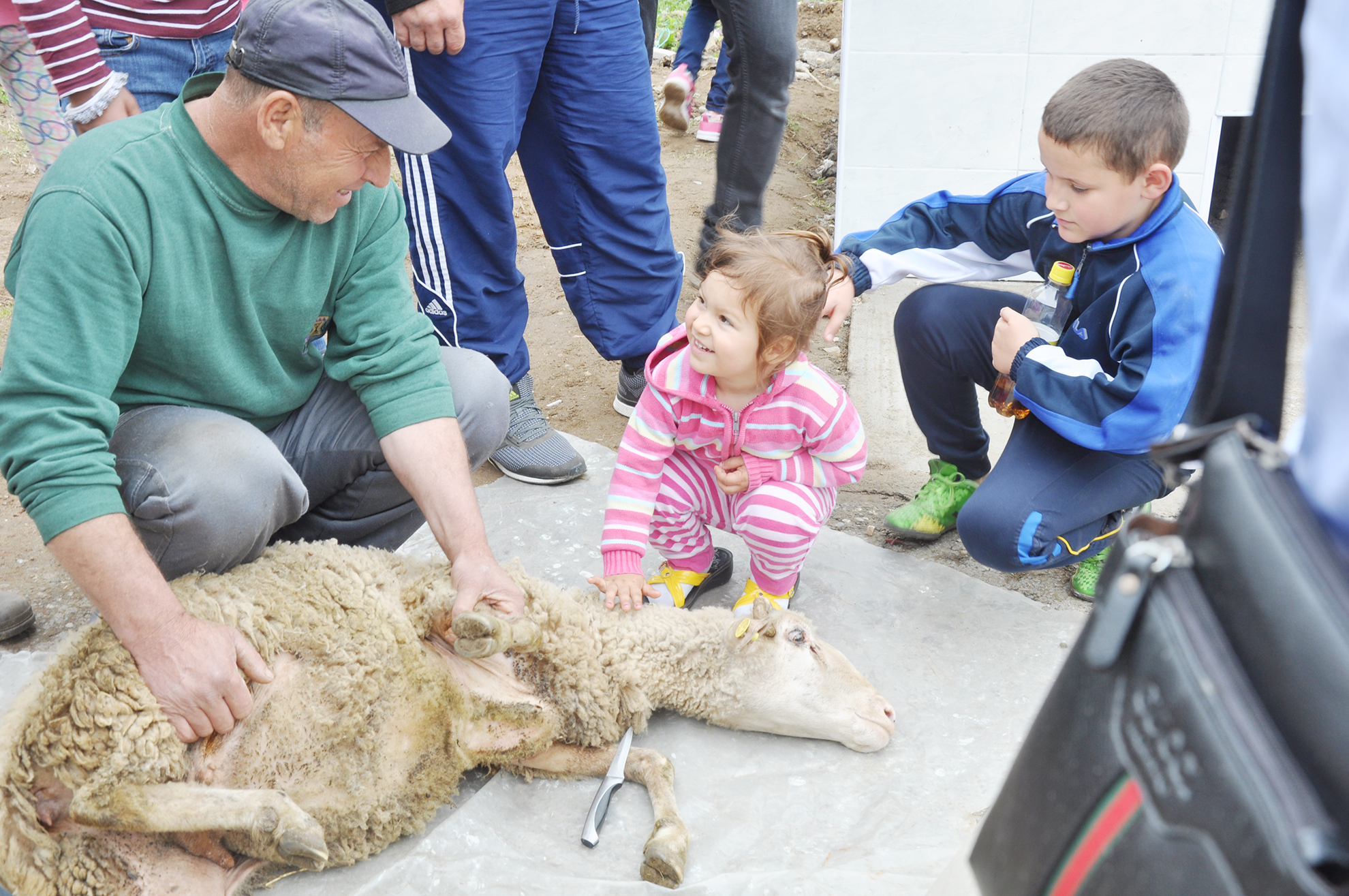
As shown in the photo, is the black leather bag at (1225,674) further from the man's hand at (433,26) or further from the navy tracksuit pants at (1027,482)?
the man's hand at (433,26)

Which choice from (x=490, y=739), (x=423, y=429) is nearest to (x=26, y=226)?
(x=423, y=429)

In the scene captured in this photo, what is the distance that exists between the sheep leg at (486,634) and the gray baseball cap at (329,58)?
3.07ft

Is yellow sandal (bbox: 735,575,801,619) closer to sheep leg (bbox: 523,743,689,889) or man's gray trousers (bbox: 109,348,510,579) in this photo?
sheep leg (bbox: 523,743,689,889)

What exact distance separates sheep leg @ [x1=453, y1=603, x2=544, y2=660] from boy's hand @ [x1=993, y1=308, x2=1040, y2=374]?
1.44m

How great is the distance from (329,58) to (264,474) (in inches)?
34.1

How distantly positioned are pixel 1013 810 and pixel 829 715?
122 cm

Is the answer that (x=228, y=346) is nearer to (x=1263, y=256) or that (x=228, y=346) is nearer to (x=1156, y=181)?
(x=1263, y=256)

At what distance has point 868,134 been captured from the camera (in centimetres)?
514

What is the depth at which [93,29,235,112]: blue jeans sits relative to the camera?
2.53 metres

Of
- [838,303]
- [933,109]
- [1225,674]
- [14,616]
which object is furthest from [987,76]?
[1225,674]

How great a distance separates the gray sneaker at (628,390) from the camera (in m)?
3.82

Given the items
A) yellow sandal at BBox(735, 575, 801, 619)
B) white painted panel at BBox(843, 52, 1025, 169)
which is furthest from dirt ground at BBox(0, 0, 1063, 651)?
white painted panel at BBox(843, 52, 1025, 169)

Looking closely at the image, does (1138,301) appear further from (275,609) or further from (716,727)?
(275,609)

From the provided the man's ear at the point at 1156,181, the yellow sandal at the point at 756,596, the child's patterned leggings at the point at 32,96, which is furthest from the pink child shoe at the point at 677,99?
the yellow sandal at the point at 756,596
